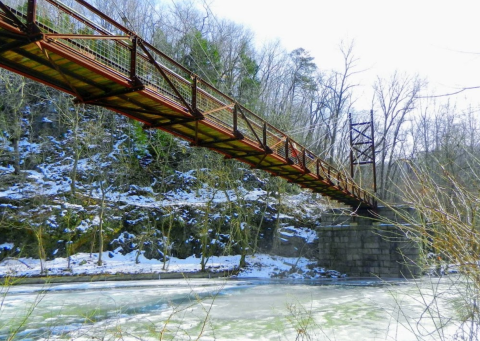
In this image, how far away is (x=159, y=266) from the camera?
17.7 m

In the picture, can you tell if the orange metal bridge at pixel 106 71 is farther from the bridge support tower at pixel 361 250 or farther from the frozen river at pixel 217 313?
the bridge support tower at pixel 361 250

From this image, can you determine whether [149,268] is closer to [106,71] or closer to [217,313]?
[217,313]

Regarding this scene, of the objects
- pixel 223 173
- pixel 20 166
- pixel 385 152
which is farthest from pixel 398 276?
pixel 20 166

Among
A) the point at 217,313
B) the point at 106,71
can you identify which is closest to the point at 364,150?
the point at 217,313

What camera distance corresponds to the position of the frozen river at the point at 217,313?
6156 millimetres

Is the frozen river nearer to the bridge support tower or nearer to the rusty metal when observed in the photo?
the rusty metal

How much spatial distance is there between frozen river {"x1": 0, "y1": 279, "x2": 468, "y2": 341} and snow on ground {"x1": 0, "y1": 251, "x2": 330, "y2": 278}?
2.22 metres

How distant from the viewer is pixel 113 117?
23.8 m

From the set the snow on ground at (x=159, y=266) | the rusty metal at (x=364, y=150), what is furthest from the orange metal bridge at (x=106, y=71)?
the snow on ground at (x=159, y=266)

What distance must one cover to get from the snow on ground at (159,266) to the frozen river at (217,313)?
2.22m

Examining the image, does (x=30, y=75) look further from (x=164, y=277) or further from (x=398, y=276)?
(x=398, y=276)

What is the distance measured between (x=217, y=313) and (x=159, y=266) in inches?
371

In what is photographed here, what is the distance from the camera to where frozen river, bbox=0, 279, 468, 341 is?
20.2ft

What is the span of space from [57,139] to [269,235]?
44.5ft
